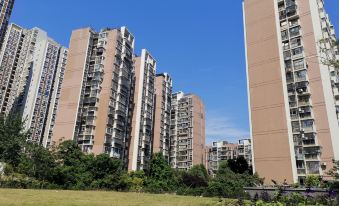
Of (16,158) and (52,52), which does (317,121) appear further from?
(52,52)

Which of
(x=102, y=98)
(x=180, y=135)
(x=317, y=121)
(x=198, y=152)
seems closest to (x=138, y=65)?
(x=102, y=98)

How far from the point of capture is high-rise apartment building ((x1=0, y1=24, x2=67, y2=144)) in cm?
9725

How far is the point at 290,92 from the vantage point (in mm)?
52500

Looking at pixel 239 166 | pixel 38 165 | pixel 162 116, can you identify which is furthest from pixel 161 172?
pixel 162 116

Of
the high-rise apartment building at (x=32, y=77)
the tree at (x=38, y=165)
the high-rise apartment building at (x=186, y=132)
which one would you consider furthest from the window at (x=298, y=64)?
the high-rise apartment building at (x=32, y=77)

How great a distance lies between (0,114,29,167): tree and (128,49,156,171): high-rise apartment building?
1012 inches

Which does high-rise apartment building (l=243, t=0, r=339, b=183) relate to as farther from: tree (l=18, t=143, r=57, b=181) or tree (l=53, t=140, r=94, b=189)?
tree (l=18, t=143, r=57, b=181)

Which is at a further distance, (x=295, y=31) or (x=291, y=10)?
(x=291, y=10)

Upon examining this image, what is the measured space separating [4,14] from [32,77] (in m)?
21.3

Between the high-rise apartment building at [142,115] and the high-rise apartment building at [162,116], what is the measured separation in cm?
696

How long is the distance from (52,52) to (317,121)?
8924cm

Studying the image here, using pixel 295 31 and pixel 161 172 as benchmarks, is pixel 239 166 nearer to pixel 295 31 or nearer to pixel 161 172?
pixel 161 172

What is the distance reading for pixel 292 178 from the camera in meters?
46.2

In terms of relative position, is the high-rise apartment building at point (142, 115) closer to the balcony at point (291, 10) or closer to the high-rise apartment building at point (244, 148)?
the balcony at point (291, 10)
